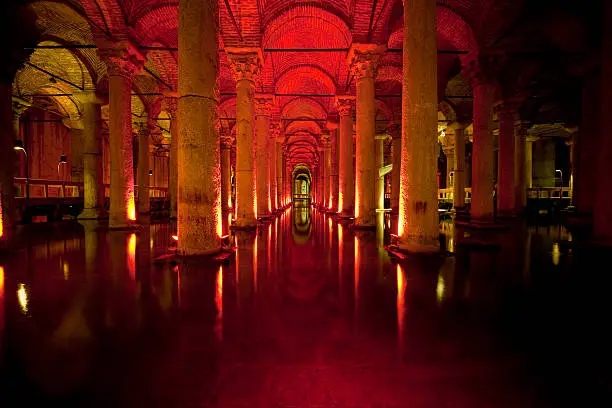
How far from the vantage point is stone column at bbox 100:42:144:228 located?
32.4 feet

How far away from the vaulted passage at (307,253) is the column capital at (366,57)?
0.22 ft

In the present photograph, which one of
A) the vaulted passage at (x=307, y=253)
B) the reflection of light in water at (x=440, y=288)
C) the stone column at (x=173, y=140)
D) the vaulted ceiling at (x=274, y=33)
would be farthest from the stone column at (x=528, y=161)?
the stone column at (x=173, y=140)

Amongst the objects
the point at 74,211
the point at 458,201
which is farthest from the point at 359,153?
the point at 74,211

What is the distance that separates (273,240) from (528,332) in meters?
6.24

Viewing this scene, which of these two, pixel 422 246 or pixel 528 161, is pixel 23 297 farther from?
pixel 528 161

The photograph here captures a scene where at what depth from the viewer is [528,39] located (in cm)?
1048

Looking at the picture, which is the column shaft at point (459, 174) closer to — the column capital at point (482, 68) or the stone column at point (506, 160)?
the stone column at point (506, 160)

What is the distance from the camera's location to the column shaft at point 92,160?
534 inches

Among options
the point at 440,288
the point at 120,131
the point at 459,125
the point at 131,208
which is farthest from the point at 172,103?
the point at 459,125

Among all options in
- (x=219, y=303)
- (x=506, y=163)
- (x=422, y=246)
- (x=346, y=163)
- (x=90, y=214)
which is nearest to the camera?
(x=219, y=303)

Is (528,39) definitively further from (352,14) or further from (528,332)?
(528,332)

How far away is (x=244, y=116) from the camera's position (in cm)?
1034

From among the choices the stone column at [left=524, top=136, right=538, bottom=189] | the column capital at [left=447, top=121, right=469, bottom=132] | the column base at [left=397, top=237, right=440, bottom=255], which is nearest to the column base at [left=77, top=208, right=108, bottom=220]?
the column base at [left=397, top=237, right=440, bottom=255]

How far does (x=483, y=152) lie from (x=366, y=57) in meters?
5.02
